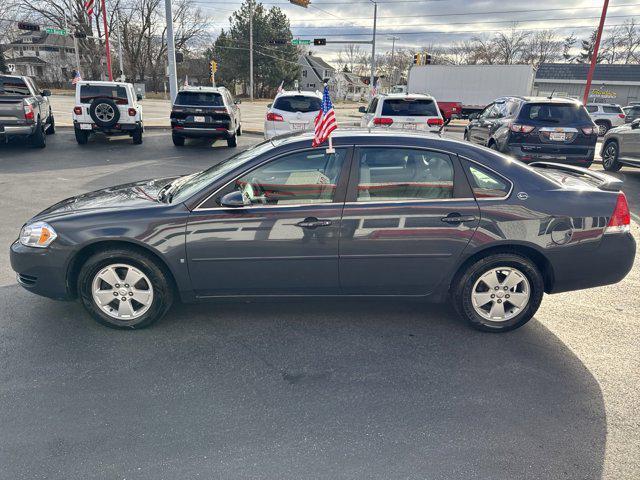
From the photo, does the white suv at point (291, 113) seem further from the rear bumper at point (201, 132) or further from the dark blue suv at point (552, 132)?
the dark blue suv at point (552, 132)

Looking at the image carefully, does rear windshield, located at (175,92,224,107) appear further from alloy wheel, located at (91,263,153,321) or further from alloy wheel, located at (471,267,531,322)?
alloy wheel, located at (471,267,531,322)

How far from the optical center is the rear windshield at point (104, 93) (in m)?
13.6

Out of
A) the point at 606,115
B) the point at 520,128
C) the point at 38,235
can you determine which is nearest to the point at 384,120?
the point at 520,128

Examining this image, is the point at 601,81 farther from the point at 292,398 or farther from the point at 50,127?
A: the point at 292,398

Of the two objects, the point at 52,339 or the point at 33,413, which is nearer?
the point at 33,413

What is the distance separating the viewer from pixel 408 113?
11.4m

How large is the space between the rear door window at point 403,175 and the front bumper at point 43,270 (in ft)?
7.91

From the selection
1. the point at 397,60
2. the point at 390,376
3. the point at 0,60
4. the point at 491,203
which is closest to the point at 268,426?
the point at 390,376

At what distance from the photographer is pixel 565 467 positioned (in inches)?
99.0

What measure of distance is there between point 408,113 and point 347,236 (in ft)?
28.0

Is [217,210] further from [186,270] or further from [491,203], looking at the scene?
[491,203]

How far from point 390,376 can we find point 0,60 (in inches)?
2557

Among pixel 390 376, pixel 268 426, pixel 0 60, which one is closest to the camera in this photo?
pixel 268 426

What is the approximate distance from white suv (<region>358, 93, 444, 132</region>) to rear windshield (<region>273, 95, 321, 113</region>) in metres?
2.08
